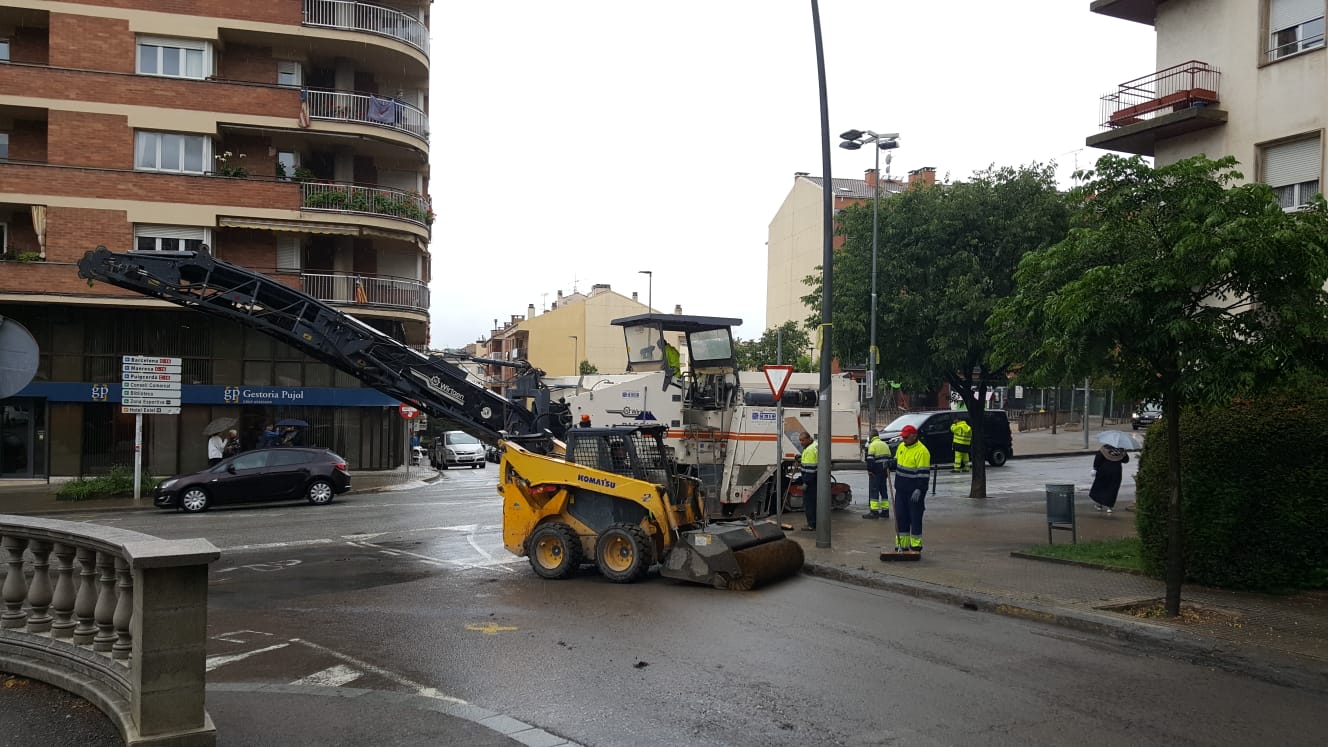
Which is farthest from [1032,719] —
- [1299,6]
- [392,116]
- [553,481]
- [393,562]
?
[392,116]

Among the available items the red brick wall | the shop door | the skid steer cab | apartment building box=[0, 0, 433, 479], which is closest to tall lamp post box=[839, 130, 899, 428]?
the skid steer cab

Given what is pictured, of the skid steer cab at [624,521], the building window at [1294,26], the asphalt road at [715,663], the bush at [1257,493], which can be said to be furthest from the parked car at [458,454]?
the bush at [1257,493]

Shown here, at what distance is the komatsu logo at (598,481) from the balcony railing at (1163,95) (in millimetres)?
11242

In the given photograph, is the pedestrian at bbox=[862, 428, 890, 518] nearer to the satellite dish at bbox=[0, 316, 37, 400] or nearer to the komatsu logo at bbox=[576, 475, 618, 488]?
the komatsu logo at bbox=[576, 475, 618, 488]

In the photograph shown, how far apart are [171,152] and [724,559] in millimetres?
24717

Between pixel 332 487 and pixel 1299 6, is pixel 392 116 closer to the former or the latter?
pixel 332 487

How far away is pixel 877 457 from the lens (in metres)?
17.1

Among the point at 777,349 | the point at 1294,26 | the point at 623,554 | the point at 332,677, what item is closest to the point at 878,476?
the point at 623,554

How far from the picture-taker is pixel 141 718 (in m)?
4.76

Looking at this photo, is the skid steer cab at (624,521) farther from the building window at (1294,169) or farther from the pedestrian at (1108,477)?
the building window at (1294,169)

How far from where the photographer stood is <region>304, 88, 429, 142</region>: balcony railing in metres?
29.7

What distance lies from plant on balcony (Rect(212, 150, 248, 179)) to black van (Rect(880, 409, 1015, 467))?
20.7m

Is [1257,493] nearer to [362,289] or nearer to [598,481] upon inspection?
[598,481]

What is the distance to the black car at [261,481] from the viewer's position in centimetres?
1989
